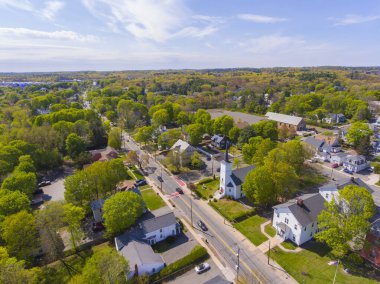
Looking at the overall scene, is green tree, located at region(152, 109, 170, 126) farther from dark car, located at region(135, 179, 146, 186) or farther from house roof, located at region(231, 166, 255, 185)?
house roof, located at region(231, 166, 255, 185)

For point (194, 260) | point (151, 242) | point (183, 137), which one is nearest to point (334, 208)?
point (194, 260)

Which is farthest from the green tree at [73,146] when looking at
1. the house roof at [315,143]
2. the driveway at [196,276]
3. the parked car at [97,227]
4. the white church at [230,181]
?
the house roof at [315,143]

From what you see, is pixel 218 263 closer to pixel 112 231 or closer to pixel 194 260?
pixel 194 260

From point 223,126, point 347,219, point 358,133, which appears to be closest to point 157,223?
point 347,219

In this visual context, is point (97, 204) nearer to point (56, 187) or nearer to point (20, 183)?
point (20, 183)

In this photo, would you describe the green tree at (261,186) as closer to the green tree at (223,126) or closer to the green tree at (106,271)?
the green tree at (106,271)

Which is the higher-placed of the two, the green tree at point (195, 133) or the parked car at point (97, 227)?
the green tree at point (195, 133)
